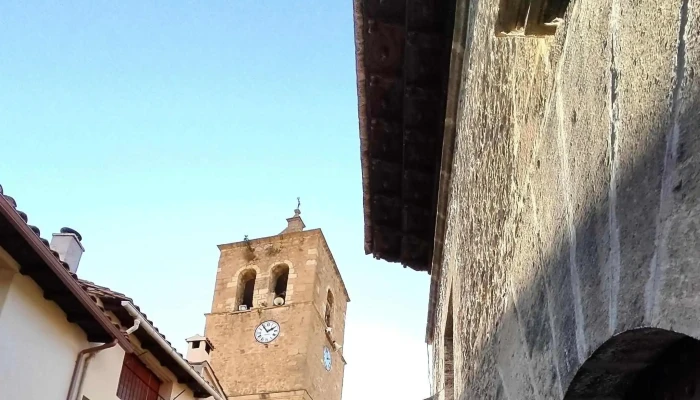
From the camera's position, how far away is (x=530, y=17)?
5.74 ft

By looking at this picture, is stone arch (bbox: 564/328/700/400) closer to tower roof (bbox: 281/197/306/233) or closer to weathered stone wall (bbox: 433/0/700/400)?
weathered stone wall (bbox: 433/0/700/400)

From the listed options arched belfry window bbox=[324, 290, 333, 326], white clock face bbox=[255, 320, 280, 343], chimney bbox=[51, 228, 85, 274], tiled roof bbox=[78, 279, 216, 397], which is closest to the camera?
tiled roof bbox=[78, 279, 216, 397]

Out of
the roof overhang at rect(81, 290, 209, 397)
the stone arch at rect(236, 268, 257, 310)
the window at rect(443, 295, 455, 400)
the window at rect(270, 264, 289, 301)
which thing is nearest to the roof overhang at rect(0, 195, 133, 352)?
the roof overhang at rect(81, 290, 209, 397)

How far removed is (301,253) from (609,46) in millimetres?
26195

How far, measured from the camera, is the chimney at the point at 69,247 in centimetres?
1112

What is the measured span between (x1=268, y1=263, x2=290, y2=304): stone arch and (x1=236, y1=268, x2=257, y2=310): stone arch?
766 mm

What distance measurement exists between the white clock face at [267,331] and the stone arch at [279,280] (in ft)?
4.32

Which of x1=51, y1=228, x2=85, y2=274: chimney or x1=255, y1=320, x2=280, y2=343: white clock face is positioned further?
x1=255, y1=320, x2=280, y2=343: white clock face

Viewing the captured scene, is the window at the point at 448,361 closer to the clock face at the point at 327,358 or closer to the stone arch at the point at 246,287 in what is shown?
the clock face at the point at 327,358

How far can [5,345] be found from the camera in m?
7.61

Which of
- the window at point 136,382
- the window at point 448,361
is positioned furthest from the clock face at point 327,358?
the window at point 448,361

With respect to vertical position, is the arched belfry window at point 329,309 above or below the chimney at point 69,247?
above

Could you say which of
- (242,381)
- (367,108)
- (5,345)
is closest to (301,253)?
(242,381)

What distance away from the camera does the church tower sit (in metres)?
24.7
